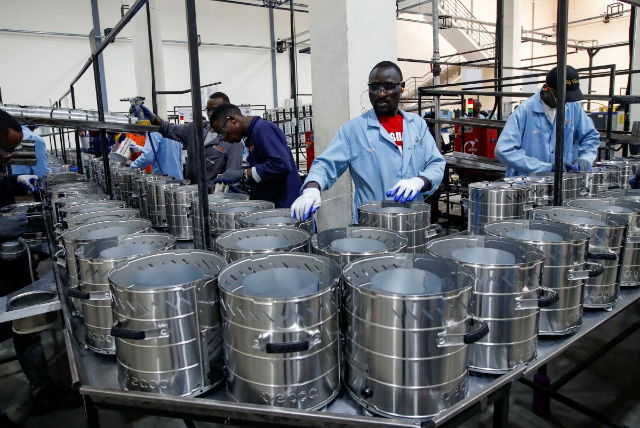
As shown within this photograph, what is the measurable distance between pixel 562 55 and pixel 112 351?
182cm

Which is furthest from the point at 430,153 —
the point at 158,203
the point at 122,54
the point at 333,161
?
the point at 122,54

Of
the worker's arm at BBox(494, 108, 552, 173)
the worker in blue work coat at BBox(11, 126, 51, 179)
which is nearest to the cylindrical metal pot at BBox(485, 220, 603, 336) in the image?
the worker's arm at BBox(494, 108, 552, 173)

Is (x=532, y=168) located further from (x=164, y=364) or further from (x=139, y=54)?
(x=139, y=54)

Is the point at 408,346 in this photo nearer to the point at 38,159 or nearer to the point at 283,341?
the point at 283,341

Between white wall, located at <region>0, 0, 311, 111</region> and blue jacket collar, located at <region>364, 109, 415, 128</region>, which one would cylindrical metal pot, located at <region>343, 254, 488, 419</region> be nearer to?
blue jacket collar, located at <region>364, 109, 415, 128</region>

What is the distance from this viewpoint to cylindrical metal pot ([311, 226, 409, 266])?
1.00 meters

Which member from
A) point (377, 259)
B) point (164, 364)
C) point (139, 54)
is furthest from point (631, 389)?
point (139, 54)

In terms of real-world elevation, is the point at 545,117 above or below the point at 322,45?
below

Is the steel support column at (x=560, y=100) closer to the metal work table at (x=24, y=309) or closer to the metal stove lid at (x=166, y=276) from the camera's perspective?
the metal stove lid at (x=166, y=276)

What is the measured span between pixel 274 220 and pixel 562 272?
0.83 meters

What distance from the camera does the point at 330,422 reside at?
0.78 meters

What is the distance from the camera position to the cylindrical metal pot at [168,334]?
0.82m

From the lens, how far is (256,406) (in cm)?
79

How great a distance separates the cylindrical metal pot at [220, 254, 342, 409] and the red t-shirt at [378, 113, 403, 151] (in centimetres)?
133
